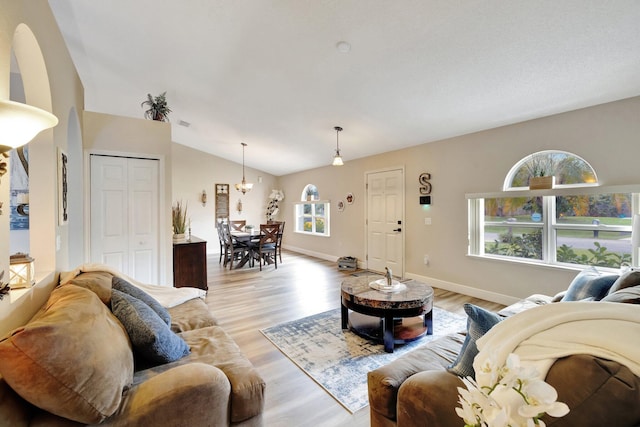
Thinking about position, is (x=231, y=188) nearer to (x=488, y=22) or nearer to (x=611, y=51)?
(x=488, y=22)

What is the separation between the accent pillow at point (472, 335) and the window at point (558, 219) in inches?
110

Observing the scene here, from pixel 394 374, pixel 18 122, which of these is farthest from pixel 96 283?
pixel 394 374

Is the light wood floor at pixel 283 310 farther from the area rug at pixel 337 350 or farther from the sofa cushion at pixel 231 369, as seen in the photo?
the sofa cushion at pixel 231 369

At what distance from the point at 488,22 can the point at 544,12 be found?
341 millimetres

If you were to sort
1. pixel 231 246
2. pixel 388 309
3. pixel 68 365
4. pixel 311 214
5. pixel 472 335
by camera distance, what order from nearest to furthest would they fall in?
pixel 68 365 → pixel 472 335 → pixel 388 309 → pixel 231 246 → pixel 311 214

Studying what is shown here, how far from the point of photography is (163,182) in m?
3.63

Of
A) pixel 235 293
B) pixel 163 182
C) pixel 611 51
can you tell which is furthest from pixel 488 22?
pixel 235 293

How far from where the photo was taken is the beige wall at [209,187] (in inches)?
296

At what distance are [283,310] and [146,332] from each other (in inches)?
88.2

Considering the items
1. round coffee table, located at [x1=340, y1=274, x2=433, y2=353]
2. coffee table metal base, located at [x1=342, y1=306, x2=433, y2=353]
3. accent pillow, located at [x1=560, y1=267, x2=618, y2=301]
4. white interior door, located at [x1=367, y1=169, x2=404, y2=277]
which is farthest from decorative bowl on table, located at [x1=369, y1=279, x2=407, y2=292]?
white interior door, located at [x1=367, y1=169, x2=404, y2=277]

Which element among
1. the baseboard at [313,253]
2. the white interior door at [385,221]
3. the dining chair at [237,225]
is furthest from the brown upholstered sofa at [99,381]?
the dining chair at [237,225]

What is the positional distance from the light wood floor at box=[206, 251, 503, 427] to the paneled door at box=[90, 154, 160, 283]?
106 cm

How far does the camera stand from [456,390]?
1.06 m

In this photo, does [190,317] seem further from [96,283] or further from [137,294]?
[96,283]
